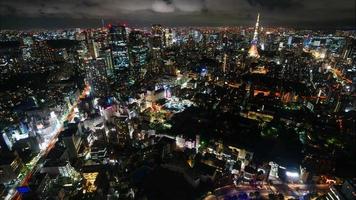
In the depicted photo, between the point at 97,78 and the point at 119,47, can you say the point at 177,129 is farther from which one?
the point at 119,47

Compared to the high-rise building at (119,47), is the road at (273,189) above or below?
below

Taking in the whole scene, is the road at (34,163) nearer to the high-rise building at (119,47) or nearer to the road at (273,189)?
the road at (273,189)

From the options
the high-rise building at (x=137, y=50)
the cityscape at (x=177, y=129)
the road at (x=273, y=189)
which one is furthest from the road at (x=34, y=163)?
the high-rise building at (x=137, y=50)

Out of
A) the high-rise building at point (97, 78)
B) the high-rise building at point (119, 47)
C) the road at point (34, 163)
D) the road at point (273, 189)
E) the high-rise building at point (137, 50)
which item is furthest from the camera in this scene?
the high-rise building at point (137, 50)

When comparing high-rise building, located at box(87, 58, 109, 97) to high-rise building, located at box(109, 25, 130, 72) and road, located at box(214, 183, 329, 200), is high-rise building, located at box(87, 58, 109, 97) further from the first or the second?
road, located at box(214, 183, 329, 200)

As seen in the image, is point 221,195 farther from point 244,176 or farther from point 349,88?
point 349,88

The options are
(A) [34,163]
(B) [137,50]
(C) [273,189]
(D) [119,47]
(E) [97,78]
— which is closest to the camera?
(C) [273,189]

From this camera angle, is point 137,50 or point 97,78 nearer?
point 97,78

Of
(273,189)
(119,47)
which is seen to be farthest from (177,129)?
(119,47)
